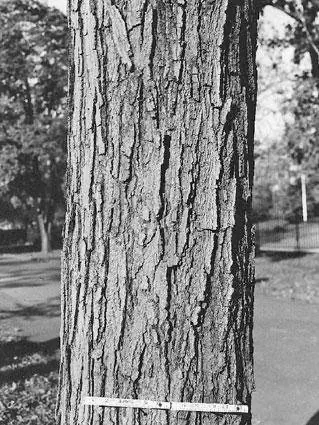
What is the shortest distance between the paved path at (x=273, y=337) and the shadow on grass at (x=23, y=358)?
0.55 meters

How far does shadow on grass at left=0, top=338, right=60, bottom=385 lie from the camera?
6691 millimetres

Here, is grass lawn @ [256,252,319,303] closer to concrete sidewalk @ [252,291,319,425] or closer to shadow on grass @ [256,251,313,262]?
shadow on grass @ [256,251,313,262]

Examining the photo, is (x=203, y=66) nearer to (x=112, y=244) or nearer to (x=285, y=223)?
(x=112, y=244)

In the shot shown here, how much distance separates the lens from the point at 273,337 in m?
9.25

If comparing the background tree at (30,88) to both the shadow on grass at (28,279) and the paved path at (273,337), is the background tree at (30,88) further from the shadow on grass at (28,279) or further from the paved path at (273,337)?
the paved path at (273,337)

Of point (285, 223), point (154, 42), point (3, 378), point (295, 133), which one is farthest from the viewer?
point (285, 223)

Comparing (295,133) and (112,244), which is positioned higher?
(295,133)

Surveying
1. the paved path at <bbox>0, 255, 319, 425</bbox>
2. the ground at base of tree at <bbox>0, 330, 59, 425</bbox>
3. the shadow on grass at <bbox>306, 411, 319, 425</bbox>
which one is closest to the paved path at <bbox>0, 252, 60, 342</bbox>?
the paved path at <bbox>0, 255, 319, 425</bbox>

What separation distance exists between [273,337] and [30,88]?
19702 millimetres

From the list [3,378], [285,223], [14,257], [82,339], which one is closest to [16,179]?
[14,257]

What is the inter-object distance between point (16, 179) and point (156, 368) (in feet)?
83.4

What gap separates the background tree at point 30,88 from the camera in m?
24.7

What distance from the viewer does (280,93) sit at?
1608 cm

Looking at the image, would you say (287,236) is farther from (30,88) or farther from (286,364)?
(286,364)
